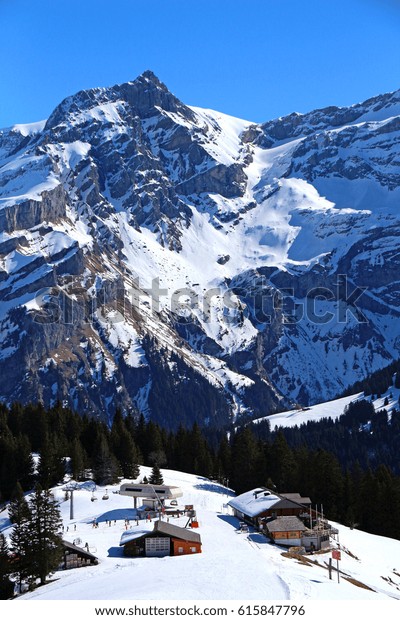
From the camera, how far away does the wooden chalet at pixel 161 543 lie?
79.0 m

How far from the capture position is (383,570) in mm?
83812

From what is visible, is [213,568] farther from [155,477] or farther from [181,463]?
[181,463]

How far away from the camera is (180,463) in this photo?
139750 mm

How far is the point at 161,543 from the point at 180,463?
6002 cm

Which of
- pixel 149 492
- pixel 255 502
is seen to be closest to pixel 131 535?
pixel 149 492

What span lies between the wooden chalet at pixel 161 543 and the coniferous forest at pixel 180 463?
29.0m

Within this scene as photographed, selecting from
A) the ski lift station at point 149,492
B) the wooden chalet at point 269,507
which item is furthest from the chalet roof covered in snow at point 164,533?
the ski lift station at point 149,492

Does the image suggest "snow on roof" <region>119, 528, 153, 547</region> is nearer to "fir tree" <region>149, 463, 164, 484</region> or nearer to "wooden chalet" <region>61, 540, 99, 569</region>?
"wooden chalet" <region>61, 540, 99, 569</region>

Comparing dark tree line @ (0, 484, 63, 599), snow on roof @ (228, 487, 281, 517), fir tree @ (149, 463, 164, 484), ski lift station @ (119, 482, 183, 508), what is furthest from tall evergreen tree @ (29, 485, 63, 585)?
fir tree @ (149, 463, 164, 484)

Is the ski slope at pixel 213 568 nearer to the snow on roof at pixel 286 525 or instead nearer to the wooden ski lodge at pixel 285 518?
the wooden ski lodge at pixel 285 518

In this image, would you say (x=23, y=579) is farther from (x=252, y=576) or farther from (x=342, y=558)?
(x=342, y=558)

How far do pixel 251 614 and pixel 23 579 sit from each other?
3498 centimetres

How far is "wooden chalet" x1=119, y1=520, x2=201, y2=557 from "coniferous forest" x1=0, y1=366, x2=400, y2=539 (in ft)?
95.0

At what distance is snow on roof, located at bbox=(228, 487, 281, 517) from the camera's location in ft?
319
